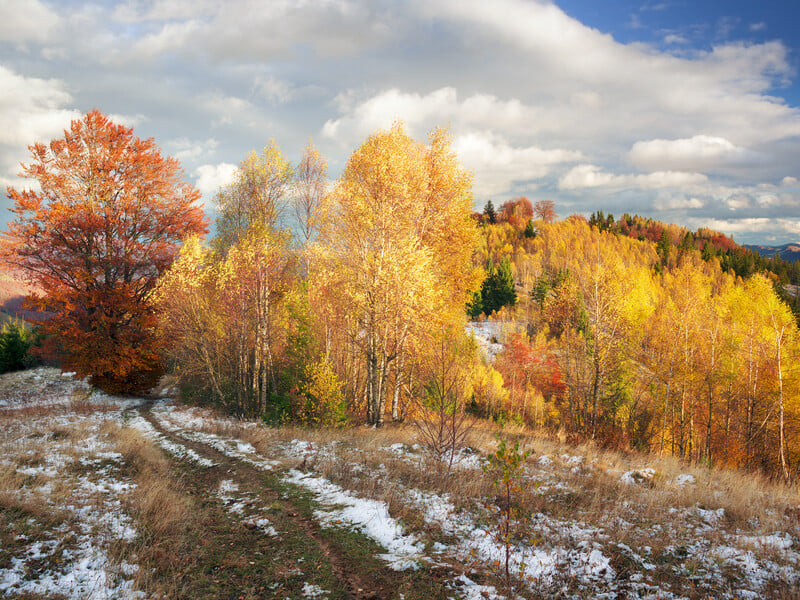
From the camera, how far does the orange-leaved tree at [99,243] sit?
19.6 meters

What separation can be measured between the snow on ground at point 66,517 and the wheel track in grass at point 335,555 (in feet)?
→ 7.74

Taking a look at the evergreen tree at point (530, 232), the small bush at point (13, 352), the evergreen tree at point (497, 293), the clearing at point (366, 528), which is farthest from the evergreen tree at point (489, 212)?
the clearing at point (366, 528)

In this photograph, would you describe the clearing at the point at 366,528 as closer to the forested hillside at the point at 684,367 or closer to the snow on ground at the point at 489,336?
the forested hillside at the point at 684,367

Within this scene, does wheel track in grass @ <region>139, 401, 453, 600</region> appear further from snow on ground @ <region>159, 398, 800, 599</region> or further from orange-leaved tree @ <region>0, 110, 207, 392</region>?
orange-leaved tree @ <region>0, 110, 207, 392</region>

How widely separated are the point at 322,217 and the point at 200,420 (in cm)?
1109

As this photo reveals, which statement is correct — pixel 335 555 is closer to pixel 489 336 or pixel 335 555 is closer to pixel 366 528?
pixel 366 528

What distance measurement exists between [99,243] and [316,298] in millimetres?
13081

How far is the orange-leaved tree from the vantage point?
19625mm

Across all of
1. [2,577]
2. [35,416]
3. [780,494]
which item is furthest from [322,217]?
[780,494]

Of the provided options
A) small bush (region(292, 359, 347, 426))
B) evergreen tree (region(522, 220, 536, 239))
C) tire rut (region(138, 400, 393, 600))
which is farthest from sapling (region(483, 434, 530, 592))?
evergreen tree (region(522, 220, 536, 239))

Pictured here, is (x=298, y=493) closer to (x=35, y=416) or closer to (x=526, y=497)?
(x=526, y=497)

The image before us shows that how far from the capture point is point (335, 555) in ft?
19.0

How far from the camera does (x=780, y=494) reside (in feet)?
29.0

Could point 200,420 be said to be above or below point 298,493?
below
